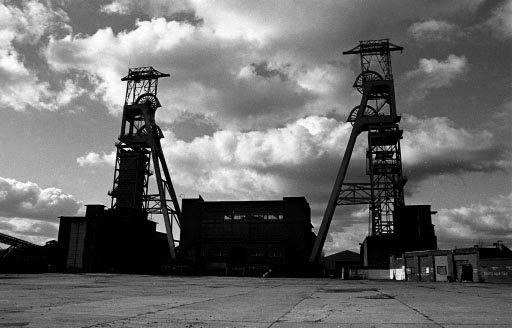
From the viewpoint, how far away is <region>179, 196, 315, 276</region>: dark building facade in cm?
6575

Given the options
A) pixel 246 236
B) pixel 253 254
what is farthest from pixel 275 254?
pixel 246 236

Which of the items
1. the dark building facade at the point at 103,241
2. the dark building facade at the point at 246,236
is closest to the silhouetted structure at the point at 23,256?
the dark building facade at the point at 103,241

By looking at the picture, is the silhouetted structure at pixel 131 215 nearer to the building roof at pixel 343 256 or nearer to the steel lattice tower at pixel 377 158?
the steel lattice tower at pixel 377 158

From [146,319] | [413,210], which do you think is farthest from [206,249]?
[146,319]

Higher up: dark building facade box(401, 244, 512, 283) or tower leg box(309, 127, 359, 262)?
tower leg box(309, 127, 359, 262)

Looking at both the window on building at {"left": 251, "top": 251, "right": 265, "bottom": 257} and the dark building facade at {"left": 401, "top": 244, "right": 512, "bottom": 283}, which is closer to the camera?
the dark building facade at {"left": 401, "top": 244, "right": 512, "bottom": 283}

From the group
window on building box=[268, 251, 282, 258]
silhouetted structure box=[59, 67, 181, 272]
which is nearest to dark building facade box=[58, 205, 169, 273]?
silhouetted structure box=[59, 67, 181, 272]

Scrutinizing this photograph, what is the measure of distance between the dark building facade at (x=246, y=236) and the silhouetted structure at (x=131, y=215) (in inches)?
185

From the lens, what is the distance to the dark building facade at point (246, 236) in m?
65.8

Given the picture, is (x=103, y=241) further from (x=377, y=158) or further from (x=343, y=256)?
(x=343, y=256)

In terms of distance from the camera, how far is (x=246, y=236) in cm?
7262

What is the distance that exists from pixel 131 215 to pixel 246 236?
1971 cm

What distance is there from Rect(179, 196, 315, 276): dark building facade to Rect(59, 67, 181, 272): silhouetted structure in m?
4.71

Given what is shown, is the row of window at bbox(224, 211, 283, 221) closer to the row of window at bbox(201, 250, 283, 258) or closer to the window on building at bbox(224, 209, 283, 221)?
the window on building at bbox(224, 209, 283, 221)
